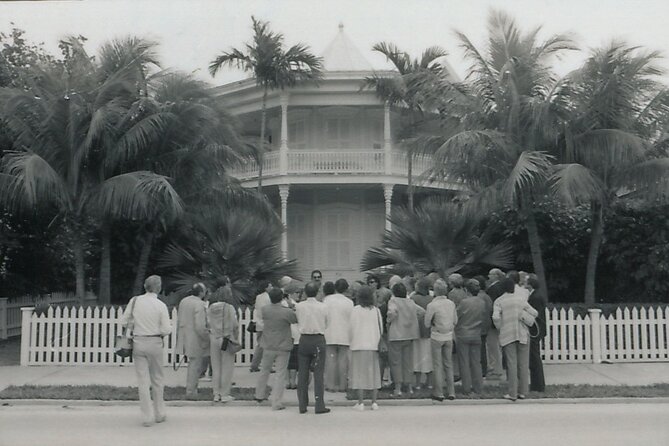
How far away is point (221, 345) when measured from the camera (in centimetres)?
948

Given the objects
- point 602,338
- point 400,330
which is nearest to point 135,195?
point 400,330

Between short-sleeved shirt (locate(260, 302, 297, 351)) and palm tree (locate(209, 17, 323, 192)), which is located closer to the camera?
short-sleeved shirt (locate(260, 302, 297, 351))

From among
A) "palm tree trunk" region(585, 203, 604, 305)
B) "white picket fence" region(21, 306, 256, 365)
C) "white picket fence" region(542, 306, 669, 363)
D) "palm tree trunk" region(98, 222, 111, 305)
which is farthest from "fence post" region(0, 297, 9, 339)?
"palm tree trunk" region(585, 203, 604, 305)

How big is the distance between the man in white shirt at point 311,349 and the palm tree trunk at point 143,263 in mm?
7387

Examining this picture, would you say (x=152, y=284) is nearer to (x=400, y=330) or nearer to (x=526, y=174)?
(x=400, y=330)

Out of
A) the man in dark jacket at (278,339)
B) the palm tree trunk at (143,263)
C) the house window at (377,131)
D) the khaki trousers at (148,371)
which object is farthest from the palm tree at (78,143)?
the house window at (377,131)

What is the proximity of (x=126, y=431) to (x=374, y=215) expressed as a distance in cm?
1650

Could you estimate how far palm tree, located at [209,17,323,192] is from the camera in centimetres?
2052

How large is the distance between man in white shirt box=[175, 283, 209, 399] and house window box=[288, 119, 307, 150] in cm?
1440

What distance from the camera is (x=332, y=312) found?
9.46 meters

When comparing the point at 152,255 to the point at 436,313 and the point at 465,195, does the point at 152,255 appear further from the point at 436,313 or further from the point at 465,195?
the point at 436,313

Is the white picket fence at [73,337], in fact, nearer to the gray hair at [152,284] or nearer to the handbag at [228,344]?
the handbag at [228,344]

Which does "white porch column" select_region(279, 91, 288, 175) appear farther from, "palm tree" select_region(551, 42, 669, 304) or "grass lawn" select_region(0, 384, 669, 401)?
"grass lawn" select_region(0, 384, 669, 401)

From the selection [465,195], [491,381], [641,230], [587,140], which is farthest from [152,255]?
[641,230]
